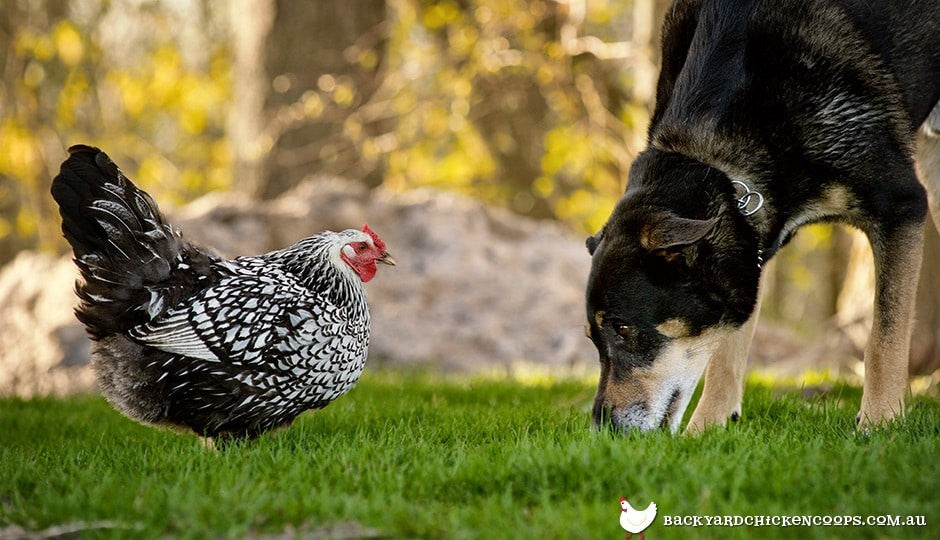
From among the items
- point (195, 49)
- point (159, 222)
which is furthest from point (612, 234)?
point (195, 49)

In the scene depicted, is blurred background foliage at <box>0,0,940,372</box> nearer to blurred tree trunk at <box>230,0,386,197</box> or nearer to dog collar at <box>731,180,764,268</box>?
blurred tree trunk at <box>230,0,386,197</box>

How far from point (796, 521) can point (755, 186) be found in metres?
2.11

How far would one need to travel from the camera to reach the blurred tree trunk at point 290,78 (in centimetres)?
1035

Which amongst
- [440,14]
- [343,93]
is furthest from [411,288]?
[440,14]

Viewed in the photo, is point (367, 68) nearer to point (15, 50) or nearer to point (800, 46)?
point (15, 50)

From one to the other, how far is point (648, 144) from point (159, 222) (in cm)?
264

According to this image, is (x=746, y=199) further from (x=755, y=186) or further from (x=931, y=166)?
(x=931, y=166)

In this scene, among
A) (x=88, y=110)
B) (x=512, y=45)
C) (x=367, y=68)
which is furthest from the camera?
(x=88, y=110)

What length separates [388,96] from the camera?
1146cm

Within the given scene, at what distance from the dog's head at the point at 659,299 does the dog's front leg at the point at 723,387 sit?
594mm

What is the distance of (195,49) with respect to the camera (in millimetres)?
18562

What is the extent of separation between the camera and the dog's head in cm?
443

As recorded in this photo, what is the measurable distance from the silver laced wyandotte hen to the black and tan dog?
148 cm

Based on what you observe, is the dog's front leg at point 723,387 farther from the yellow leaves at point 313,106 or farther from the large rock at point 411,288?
the yellow leaves at point 313,106
